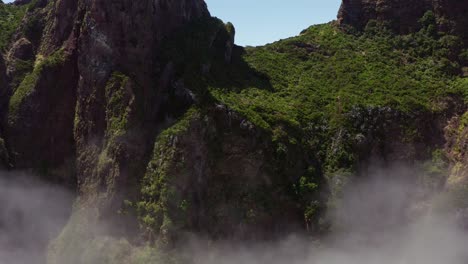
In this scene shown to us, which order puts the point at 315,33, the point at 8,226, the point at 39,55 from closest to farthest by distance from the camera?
→ 1. the point at 8,226
2. the point at 39,55
3. the point at 315,33

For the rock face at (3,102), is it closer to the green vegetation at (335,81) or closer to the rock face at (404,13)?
the green vegetation at (335,81)

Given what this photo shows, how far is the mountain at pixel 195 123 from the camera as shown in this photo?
38.3 meters

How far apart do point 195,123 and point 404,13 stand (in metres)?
31.2

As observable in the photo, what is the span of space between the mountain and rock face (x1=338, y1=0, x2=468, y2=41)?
1.05 feet

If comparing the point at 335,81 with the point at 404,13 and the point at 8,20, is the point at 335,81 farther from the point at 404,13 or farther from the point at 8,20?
the point at 8,20

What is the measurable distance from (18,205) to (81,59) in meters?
14.5

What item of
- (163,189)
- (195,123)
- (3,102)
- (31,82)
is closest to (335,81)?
(195,123)

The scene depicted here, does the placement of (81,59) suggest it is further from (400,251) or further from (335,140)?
(400,251)

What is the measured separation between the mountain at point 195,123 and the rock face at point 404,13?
12.6 inches

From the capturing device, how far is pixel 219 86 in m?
44.6

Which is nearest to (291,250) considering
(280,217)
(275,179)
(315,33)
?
(280,217)

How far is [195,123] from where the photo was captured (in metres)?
39.3

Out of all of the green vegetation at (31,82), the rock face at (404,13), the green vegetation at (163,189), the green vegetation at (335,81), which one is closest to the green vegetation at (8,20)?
the green vegetation at (31,82)

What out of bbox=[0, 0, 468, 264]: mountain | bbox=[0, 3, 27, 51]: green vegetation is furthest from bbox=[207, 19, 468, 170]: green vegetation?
bbox=[0, 3, 27, 51]: green vegetation
